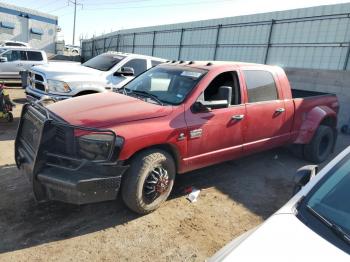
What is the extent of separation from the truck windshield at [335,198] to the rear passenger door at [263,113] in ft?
8.66

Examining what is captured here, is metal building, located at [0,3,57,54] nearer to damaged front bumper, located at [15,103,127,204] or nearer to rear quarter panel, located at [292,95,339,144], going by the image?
rear quarter panel, located at [292,95,339,144]

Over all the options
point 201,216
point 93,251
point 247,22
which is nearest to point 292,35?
point 247,22

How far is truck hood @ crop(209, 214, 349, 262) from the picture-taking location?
1852 millimetres

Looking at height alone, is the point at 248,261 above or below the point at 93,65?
below

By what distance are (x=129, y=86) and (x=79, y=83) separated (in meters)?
2.65

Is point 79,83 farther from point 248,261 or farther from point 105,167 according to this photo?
point 248,261

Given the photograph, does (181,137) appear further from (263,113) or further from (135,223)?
(263,113)

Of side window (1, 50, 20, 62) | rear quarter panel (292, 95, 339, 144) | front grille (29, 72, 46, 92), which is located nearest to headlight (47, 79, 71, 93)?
front grille (29, 72, 46, 92)

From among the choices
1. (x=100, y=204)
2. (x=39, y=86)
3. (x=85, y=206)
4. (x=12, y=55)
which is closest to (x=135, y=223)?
(x=100, y=204)

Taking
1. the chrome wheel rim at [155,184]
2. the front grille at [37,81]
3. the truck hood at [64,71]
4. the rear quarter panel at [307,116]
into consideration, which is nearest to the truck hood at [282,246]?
the chrome wheel rim at [155,184]

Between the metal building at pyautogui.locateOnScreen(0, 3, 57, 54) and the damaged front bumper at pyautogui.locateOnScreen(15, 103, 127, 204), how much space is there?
36.5 m

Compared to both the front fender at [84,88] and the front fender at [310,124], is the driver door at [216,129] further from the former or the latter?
the front fender at [84,88]

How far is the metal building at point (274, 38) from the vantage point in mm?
11427

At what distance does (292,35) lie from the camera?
42.6ft
